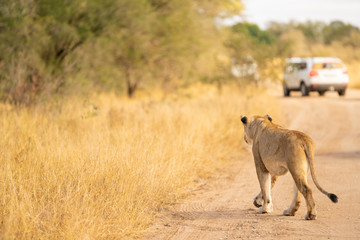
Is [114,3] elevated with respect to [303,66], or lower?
elevated

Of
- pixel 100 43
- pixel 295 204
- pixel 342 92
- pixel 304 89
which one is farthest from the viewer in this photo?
pixel 342 92

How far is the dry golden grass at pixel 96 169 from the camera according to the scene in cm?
521

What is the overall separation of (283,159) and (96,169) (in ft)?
7.08

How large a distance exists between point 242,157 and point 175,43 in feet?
38.5

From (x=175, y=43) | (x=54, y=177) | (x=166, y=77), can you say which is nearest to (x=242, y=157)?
(x=54, y=177)

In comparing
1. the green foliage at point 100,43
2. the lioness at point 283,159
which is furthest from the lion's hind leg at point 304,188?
the green foliage at point 100,43

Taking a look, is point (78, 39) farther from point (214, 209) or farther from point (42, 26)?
point (214, 209)

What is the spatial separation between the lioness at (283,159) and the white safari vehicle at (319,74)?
60.1ft

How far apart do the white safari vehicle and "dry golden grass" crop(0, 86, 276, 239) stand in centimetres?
1307

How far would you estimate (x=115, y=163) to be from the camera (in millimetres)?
6816

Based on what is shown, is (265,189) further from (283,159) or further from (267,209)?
(283,159)

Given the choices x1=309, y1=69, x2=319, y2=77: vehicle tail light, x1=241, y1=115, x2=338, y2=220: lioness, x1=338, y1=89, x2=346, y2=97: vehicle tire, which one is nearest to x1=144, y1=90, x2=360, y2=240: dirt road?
x1=241, y1=115, x2=338, y2=220: lioness

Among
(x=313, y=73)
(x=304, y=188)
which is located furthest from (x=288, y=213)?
(x=313, y=73)

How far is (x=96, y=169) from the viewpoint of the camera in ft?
21.3
